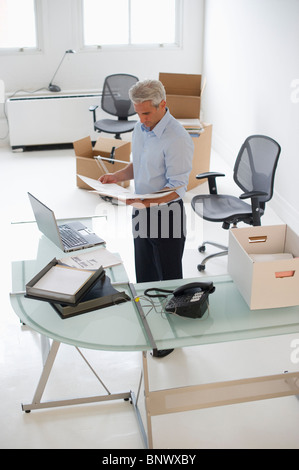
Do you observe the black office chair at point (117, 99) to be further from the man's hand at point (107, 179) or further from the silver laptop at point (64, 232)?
the silver laptop at point (64, 232)

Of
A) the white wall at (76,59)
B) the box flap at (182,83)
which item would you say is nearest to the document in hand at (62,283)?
the box flap at (182,83)

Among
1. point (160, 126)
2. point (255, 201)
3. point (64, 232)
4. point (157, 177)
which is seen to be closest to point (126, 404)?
point (64, 232)

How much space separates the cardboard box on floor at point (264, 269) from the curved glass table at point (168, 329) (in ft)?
0.21

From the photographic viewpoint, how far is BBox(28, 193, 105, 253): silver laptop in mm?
2750

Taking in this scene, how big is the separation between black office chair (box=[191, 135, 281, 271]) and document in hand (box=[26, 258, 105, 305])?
1671 millimetres

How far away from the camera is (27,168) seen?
636 centimetres

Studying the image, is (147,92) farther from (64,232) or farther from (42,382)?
(42,382)

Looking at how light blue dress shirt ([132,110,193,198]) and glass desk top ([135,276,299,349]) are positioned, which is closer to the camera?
glass desk top ([135,276,299,349])

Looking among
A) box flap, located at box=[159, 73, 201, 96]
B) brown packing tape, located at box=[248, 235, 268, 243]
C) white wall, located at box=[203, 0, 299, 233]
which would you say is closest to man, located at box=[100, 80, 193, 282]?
brown packing tape, located at box=[248, 235, 268, 243]

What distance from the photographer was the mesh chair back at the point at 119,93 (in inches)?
244

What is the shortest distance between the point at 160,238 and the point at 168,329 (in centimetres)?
101

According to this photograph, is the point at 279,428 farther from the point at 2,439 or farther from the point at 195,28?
the point at 195,28

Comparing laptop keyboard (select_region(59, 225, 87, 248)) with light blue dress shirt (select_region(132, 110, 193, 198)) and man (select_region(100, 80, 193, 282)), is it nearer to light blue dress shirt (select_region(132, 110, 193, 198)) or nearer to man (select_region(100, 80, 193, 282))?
man (select_region(100, 80, 193, 282))

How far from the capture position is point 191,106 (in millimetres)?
5715
